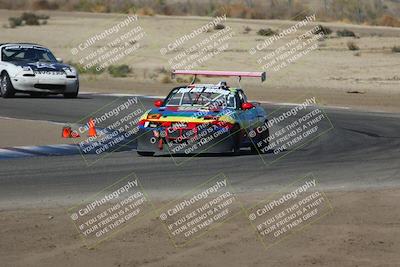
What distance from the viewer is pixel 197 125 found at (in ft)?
56.5

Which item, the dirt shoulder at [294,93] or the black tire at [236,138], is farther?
the dirt shoulder at [294,93]

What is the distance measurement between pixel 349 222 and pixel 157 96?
71.3ft

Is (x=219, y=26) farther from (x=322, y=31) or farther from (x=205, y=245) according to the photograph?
(x=205, y=245)

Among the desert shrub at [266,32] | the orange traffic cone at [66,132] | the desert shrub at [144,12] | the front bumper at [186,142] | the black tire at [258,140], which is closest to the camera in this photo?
the front bumper at [186,142]

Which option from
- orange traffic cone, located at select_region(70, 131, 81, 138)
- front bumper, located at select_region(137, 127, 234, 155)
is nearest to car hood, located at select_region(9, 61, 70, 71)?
orange traffic cone, located at select_region(70, 131, 81, 138)

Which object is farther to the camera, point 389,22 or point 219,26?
point 389,22

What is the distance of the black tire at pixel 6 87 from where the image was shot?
28547 millimetres

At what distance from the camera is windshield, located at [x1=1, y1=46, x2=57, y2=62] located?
2898cm

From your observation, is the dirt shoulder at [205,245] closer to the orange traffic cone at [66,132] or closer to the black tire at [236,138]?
the black tire at [236,138]

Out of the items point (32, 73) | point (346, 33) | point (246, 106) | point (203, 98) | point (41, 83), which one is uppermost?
point (32, 73)

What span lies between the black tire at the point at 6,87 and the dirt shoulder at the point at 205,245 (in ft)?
55.5

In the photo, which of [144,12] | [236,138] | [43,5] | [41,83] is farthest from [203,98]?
[43,5]

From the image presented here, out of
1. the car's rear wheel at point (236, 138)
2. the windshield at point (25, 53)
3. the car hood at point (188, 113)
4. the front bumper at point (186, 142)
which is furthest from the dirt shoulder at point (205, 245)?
the windshield at point (25, 53)

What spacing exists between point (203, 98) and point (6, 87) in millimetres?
11702
